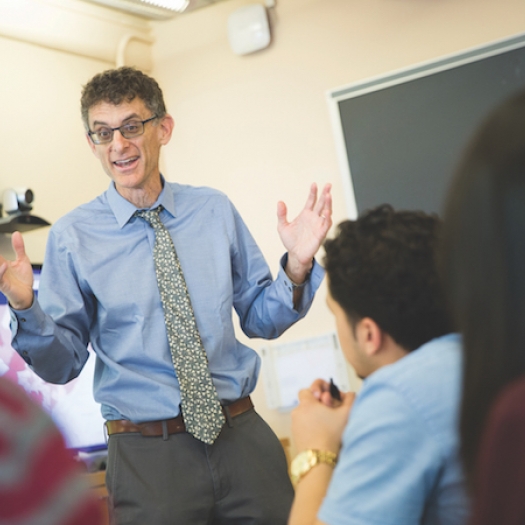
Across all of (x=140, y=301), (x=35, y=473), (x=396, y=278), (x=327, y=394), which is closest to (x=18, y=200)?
(x=140, y=301)

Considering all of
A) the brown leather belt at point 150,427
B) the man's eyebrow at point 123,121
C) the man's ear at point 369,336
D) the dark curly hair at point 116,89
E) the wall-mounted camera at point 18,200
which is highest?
the dark curly hair at point 116,89

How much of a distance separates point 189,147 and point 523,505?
377 cm

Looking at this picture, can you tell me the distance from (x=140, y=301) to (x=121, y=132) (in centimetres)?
49

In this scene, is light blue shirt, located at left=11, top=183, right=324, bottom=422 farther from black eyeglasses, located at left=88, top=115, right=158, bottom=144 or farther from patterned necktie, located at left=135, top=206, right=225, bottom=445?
black eyeglasses, located at left=88, top=115, right=158, bottom=144

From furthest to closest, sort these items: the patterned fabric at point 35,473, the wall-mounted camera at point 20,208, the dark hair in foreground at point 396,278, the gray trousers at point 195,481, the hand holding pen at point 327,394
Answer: the wall-mounted camera at point 20,208 → the gray trousers at point 195,481 → the hand holding pen at point 327,394 → the dark hair in foreground at point 396,278 → the patterned fabric at point 35,473

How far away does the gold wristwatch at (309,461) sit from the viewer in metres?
1.14

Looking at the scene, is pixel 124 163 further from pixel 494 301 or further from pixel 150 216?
pixel 494 301

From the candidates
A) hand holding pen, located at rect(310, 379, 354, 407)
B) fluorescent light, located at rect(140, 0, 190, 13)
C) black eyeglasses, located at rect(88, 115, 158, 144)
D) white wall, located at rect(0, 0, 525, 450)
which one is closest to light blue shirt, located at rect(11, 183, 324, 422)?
black eyeglasses, located at rect(88, 115, 158, 144)

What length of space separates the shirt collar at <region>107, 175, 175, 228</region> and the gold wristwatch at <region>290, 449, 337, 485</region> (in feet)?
3.38

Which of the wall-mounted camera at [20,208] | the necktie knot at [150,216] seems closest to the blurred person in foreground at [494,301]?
the necktie knot at [150,216]

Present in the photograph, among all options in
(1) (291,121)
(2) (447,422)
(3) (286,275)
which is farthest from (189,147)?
(2) (447,422)

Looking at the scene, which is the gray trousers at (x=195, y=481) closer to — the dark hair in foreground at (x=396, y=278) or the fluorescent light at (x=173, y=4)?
the dark hair in foreground at (x=396, y=278)

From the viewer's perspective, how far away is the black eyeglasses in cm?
205

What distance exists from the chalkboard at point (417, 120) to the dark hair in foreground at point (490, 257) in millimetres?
2930
